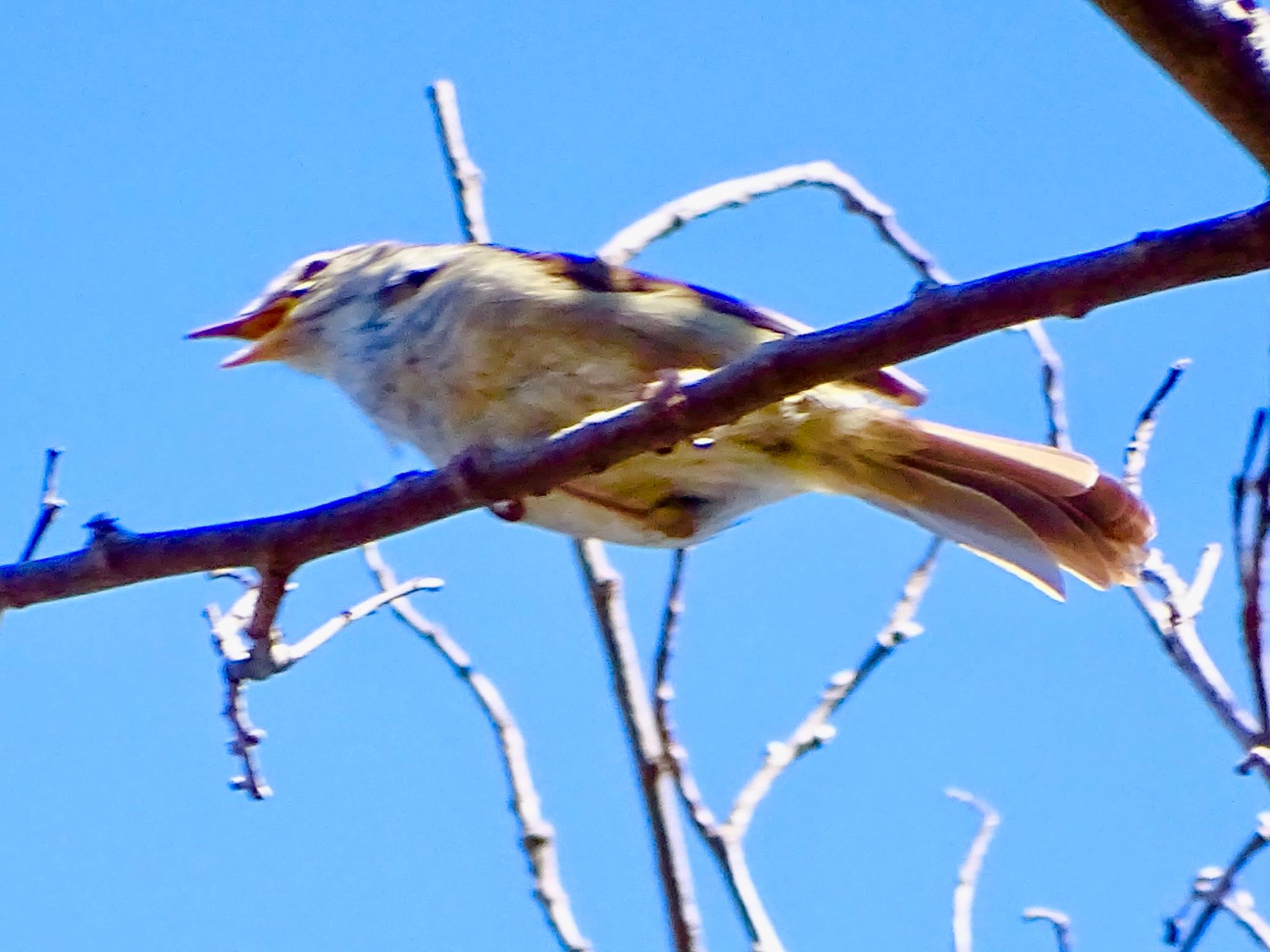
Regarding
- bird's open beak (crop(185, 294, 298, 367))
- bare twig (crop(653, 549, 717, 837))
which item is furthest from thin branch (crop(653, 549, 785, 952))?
bird's open beak (crop(185, 294, 298, 367))

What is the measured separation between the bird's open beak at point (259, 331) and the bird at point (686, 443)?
2.02ft

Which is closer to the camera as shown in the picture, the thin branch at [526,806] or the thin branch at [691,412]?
the thin branch at [691,412]

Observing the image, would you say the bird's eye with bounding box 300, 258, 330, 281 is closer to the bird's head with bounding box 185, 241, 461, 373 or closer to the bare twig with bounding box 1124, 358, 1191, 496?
the bird's head with bounding box 185, 241, 461, 373

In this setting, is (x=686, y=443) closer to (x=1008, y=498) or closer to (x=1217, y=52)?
(x=1008, y=498)

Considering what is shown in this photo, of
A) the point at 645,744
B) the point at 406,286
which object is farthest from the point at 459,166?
the point at 645,744

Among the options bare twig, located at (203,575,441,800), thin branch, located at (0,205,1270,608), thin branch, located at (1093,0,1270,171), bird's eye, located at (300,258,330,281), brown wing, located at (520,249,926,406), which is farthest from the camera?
bird's eye, located at (300,258,330,281)

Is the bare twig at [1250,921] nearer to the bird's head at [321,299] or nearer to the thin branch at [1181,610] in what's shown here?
the thin branch at [1181,610]

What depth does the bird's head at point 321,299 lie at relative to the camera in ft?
11.5

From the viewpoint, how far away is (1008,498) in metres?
3.13

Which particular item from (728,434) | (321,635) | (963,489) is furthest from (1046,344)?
(321,635)

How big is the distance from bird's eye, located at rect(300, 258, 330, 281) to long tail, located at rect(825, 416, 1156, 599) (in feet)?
5.38

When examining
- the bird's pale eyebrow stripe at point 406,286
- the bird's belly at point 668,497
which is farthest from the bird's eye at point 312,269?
the bird's belly at point 668,497

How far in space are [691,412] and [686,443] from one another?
36.9 inches

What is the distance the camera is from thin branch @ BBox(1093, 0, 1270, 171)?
4.95ft
